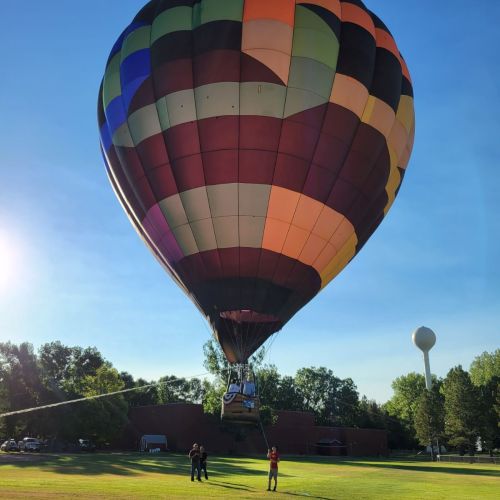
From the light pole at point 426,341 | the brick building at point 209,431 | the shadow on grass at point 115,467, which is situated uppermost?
the light pole at point 426,341

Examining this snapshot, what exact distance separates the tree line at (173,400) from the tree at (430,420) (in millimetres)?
111

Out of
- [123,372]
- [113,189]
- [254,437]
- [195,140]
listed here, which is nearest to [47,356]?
[123,372]

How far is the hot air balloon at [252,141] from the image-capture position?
15703mm

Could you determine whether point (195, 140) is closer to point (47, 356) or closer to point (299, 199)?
point (299, 199)

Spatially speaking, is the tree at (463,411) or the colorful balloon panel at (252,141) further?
the tree at (463,411)

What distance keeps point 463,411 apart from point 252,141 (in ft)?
158

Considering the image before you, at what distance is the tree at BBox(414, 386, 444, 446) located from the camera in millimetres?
60991

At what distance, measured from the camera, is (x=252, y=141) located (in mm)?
15656

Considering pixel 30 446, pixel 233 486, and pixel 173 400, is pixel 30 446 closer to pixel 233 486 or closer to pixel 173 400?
pixel 233 486

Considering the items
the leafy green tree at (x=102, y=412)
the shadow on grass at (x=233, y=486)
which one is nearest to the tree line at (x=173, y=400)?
the leafy green tree at (x=102, y=412)

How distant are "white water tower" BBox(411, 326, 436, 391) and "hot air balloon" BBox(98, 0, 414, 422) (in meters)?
74.1

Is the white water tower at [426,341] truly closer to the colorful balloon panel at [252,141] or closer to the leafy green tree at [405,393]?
the leafy green tree at [405,393]

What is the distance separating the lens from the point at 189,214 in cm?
1652

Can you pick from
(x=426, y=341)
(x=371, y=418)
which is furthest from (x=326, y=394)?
(x=426, y=341)
